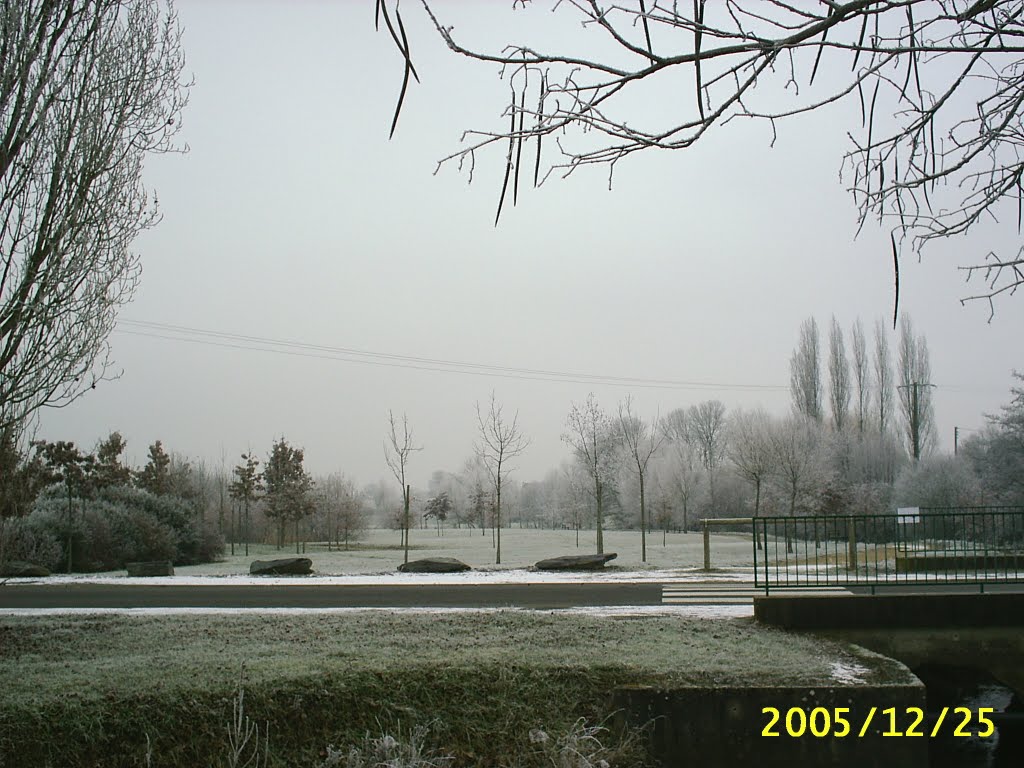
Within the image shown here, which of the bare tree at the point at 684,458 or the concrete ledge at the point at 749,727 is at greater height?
the bare tree at the point at 684,458

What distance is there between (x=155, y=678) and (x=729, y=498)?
177 feet

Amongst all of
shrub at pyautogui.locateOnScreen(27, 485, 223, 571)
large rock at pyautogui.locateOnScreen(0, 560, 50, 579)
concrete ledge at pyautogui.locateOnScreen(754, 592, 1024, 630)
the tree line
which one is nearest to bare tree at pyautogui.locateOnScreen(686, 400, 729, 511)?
the tree line

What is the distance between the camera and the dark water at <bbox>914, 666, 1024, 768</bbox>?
28.5 ft

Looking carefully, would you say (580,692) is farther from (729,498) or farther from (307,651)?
(729,498)

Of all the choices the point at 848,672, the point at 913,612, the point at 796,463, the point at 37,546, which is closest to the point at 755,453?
the point at 796,463

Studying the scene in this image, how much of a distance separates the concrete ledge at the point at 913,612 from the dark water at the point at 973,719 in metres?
0.62

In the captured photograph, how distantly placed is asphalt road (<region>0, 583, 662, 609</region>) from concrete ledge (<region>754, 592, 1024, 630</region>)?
426cm

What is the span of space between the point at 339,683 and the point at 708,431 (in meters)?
63.6

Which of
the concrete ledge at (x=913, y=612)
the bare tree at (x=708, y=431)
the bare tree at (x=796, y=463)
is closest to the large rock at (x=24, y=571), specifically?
the concrete ledge at (x=913, y=612)

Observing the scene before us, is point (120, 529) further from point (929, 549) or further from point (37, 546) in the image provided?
point (929, 549)

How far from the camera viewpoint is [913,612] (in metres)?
9.47

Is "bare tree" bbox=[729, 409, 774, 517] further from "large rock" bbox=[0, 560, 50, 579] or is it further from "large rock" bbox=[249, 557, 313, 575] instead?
"large rock" bbox=[0, 560, 50, 579]

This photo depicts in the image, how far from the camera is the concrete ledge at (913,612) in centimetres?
942

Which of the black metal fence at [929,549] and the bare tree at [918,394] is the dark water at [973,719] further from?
the bare tree at [918,394]
